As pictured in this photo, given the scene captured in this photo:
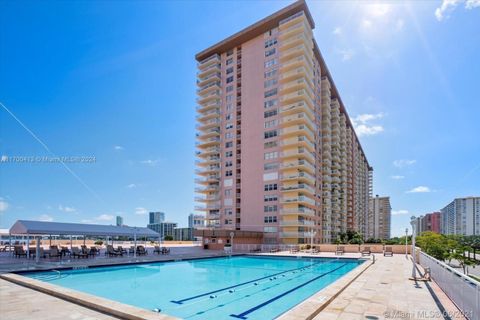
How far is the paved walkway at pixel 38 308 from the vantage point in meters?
7.37

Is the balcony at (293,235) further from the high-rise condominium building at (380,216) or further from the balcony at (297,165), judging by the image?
the high-rise condominium building at (380,216)

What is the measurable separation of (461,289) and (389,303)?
189 centimetres

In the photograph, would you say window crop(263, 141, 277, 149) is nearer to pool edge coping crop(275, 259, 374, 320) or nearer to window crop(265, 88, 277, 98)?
window crop(265, 88, 277, 98)

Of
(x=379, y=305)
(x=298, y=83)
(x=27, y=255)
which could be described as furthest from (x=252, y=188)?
(x=379, y=305)

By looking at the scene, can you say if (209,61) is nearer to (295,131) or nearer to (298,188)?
(295,131)

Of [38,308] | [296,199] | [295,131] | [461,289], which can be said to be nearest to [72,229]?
[38,308]

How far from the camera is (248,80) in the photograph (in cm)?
5659

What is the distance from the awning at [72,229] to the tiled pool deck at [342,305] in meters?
11.1

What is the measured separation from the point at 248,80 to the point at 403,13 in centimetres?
4046

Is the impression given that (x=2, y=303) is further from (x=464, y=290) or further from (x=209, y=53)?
(x=209, y=53)

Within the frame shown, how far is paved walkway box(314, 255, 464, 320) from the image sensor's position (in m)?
7.57

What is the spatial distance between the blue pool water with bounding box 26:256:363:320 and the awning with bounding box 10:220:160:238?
Result: 515 centimetres

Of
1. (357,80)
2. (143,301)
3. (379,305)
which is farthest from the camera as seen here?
(357,80)

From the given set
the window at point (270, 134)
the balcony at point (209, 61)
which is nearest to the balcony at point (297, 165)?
the window at point (270, 134)
